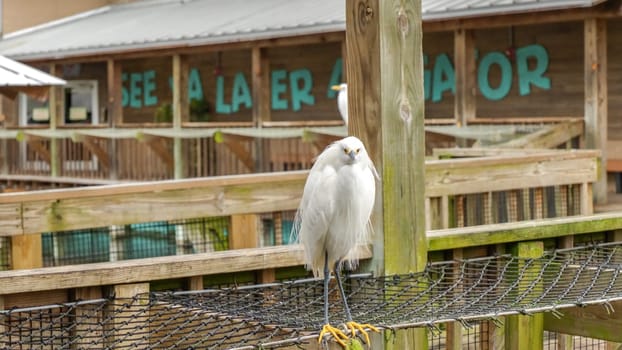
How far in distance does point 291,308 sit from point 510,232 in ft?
5.18

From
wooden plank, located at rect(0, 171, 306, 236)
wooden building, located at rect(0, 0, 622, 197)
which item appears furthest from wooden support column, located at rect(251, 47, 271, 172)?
wooden plank, located at rect(0, 171, 306, 236)

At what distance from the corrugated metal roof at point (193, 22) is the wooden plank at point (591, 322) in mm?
9120

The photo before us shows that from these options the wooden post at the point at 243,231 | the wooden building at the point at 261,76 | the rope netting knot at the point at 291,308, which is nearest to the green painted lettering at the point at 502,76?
the wooden building at the point at 261,76

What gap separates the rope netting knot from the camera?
13.6ft

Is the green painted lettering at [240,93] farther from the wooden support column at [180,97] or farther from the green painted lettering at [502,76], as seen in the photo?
the green painted lettering at [502,76]

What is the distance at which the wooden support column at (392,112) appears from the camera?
4949mm

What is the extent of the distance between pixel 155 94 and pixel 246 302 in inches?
895

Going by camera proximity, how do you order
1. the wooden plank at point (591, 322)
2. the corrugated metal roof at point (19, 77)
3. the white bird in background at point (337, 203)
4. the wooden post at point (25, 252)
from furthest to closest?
1. the corrugated metal roof at point (19, 77)
2. the wooden post at point (25, 252)
3. the wooden plank at point (591, 322)
4. the white bird in background at point (337, 203)

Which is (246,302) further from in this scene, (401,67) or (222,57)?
(222,57)

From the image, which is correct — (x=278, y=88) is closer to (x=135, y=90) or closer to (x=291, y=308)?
(x=135, y=90)

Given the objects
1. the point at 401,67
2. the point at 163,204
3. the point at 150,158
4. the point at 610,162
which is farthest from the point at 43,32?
the point at 401,67

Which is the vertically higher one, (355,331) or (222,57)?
(222,57)

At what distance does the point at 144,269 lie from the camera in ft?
16.3

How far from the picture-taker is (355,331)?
13.9 ft
